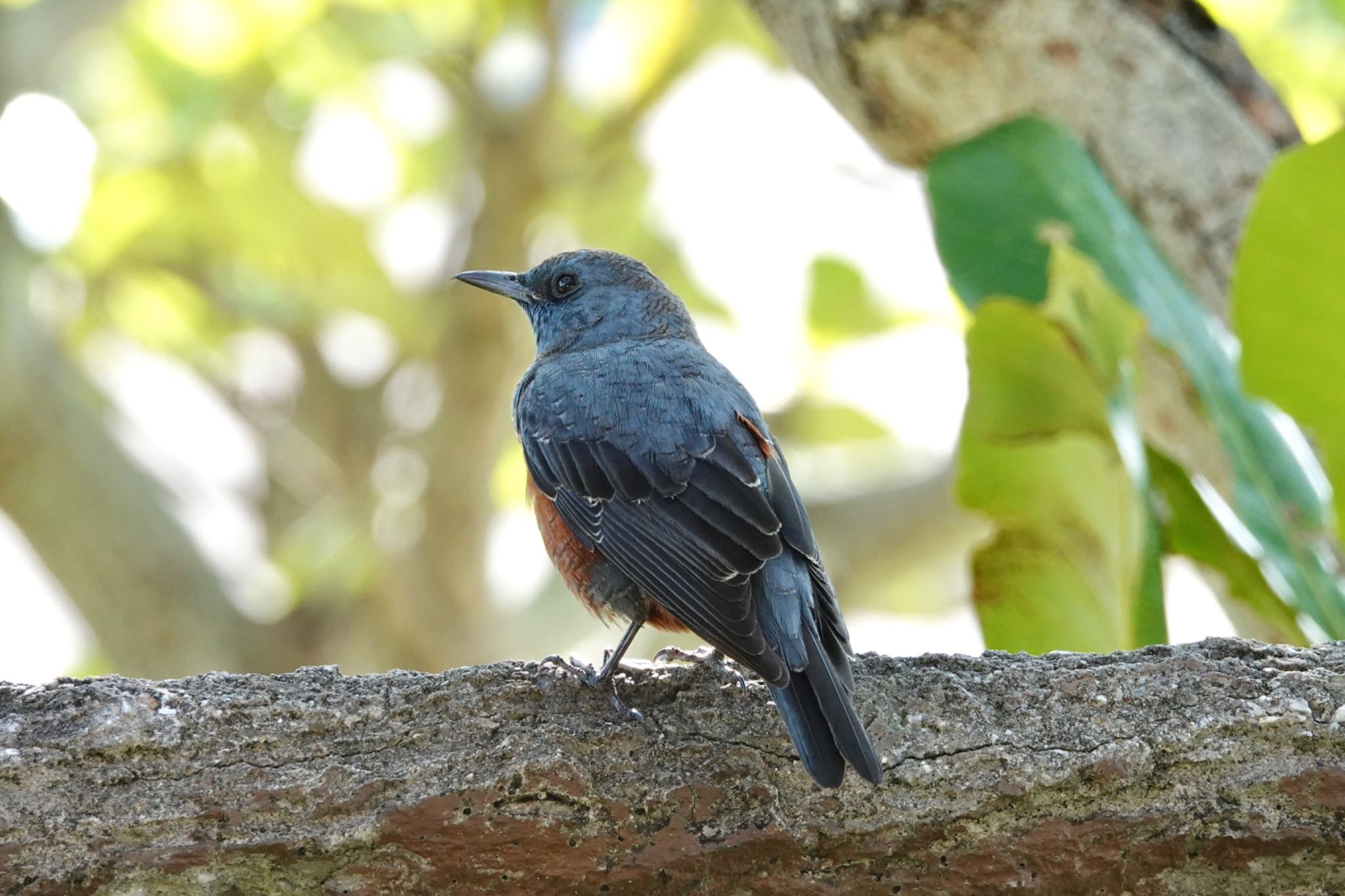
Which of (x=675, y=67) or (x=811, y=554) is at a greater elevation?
(x=675, y=67)

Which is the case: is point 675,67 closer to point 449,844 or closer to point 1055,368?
point 1055,368

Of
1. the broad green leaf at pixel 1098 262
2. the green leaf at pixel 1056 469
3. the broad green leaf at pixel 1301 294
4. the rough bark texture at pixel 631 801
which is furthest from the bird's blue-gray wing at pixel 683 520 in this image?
the broad green leaf at pixel 1301 294

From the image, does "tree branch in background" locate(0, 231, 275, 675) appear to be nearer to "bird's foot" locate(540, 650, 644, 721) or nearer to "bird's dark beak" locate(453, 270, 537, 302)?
"bird's dark beak" locate(453, 270, 537, 302)

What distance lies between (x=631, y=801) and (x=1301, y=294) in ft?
7.10

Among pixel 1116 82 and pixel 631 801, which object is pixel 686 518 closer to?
pixel 631 801

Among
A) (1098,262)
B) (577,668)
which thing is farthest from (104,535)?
(1098,262)

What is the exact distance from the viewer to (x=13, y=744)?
2400 mm

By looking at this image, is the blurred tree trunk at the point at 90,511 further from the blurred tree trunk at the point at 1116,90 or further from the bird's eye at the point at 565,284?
the blurred tree trunk at the point at 1116,90

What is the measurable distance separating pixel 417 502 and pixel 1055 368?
16.1 ft

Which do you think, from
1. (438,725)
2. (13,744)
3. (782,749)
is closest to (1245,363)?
(782,749)

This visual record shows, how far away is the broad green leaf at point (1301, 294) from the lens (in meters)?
3.38

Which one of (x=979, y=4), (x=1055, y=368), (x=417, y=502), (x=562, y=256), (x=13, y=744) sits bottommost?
(x=13, y=744)

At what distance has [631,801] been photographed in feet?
8.09

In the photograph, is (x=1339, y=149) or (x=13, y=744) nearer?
(x=13, y=744)
